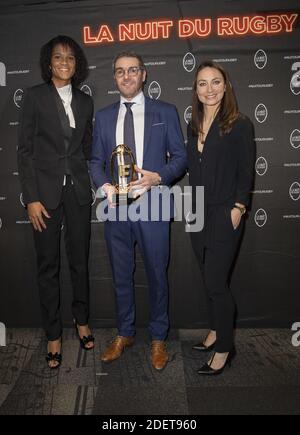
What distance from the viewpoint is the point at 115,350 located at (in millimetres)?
2854

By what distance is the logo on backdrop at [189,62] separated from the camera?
313 cm

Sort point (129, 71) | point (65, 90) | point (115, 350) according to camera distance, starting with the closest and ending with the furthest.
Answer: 1. point (129, 71)
2. point (65, 90)
3. point (115, 350)

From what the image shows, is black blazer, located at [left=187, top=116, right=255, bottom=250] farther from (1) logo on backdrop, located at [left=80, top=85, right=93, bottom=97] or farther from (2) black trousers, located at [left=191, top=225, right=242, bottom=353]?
(1) logo on backdrop, located at [left=80, top=85, right=93, bottom=97]

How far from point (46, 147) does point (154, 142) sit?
Result: 2.60 feet

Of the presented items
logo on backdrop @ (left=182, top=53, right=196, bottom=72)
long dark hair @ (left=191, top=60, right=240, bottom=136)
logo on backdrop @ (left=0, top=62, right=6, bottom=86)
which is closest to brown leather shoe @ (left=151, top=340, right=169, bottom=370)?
long dark hair @ (left=191, top=60, right=240, bottom=136)

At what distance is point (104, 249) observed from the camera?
11.2 feet

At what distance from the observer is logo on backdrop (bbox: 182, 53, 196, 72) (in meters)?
3.13

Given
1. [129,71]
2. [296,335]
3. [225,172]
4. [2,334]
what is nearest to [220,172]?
[225,172]

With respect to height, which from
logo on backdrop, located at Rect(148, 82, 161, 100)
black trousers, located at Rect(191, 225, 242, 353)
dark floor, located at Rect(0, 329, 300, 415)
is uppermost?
logo on backdrop, located at Rect(148, 82, 161, 100)

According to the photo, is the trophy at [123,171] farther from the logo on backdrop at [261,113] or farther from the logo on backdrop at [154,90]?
the logo on backdrop at [261,113]

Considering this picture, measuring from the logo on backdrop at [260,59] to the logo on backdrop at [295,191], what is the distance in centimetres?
106

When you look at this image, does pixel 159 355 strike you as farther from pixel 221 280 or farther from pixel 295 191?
pixel 295 191
